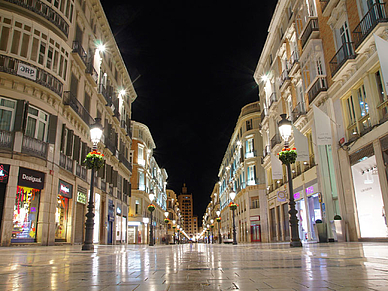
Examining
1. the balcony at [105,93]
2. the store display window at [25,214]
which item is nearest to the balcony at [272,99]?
the balcony at [105,93]

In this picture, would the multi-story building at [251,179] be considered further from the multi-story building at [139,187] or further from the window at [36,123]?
the window at [36,123]

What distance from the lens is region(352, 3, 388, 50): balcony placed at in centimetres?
1408

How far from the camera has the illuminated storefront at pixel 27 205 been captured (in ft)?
56.7

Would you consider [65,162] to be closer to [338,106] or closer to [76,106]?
[76,106]

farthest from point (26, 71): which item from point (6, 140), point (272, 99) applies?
point (272, 99)

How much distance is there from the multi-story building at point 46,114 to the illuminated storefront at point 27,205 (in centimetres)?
Answer: 5

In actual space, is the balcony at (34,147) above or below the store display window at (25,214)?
above

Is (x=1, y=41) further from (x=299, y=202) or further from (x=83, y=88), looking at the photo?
(x=299, y=202)

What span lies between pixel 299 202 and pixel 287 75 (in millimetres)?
11101

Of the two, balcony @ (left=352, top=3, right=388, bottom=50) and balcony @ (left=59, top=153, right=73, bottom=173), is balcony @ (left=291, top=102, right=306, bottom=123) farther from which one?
balcony @ (left=59, top=153, right=73, bottom=173)

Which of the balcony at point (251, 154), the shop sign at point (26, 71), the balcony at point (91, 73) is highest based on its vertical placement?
the balcony at point (91, 73)

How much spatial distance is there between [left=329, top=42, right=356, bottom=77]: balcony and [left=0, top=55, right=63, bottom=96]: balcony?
16588 mm

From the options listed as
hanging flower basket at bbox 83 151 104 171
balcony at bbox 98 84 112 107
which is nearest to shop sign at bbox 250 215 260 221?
balcony at bbox 98 84 112 107

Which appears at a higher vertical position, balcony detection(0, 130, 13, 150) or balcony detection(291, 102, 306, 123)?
balcony detection(291, 102, 306, 123)
